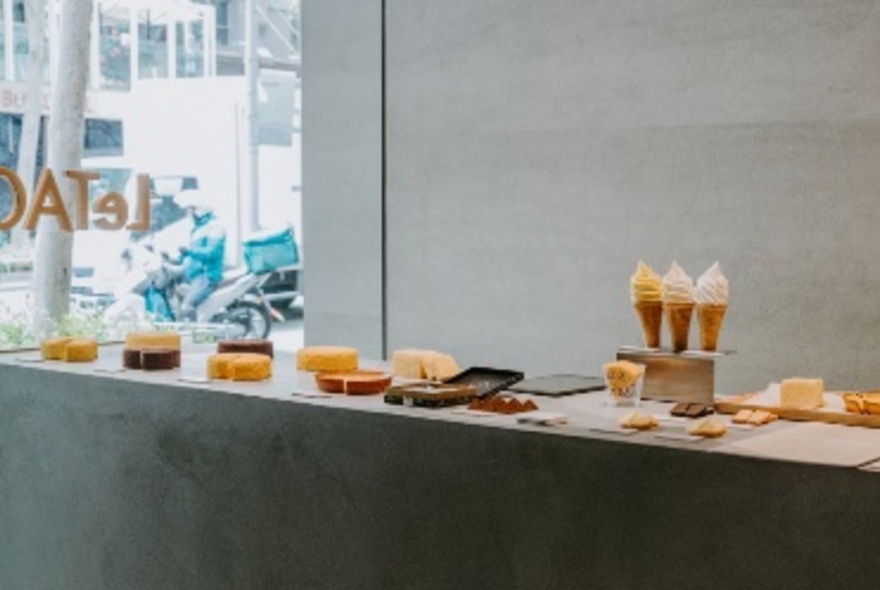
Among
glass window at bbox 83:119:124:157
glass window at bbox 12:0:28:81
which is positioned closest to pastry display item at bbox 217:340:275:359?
glass window at bbox 12:0:28:81

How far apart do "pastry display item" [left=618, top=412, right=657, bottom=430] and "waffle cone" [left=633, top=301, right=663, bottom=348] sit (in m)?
0.38

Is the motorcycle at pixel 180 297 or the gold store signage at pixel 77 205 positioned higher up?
the gold store signage at pixel 77 205

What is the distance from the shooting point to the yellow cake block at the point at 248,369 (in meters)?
3.03

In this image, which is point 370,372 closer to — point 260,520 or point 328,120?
point 260,520

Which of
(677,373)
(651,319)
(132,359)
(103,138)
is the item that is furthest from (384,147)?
(677,373)

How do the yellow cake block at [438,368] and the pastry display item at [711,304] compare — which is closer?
the pastry display item at [711,304]

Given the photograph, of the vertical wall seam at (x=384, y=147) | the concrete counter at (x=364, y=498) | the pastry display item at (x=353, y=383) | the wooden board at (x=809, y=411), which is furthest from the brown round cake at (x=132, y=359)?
the vertical wall seam at (x=384, y=147)

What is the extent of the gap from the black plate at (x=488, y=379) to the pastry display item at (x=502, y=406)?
161 mm

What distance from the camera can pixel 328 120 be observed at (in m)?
5.78

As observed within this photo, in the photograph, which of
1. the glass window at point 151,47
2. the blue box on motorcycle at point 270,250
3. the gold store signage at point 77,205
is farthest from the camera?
the blue box on motorcycle at point 270,250

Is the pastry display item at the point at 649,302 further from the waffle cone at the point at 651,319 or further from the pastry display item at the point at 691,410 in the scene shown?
the pastry display item at the point at 691,410

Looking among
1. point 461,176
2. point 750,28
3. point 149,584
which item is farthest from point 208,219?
point 149,584

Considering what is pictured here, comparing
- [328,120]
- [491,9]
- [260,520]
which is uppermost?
[491,9]

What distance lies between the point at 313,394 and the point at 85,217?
1.46 meters
